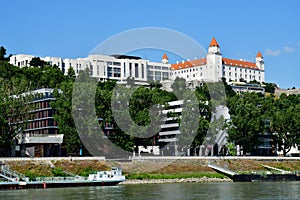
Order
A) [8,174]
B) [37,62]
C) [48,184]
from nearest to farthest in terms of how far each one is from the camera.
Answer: [48,184]
[8,174]
[37,62]

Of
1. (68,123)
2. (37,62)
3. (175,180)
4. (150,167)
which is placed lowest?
(175,180)

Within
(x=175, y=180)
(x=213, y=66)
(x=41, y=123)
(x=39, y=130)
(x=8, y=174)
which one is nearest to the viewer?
(x=8, y=174)

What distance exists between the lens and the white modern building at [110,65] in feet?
555

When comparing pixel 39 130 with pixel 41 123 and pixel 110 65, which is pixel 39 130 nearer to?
pixel 41 123

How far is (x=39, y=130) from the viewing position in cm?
10306

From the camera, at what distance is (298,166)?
102312 millimetres

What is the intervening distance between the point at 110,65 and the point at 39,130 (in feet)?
247

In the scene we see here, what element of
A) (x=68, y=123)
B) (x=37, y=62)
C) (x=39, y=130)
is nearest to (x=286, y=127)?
(x=68, y=123)

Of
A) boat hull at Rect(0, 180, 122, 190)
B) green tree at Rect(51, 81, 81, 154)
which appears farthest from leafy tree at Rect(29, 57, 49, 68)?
boat hull at Rect(0, 180, 122, 190)

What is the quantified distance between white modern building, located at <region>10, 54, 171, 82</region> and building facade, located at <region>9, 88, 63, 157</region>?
61625mm

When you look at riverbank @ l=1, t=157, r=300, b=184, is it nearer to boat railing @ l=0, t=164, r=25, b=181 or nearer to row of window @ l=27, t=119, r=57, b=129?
boat railing @ l=0, t=164, r=25, b=181

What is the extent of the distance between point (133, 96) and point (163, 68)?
10054 cm

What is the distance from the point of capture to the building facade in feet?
311

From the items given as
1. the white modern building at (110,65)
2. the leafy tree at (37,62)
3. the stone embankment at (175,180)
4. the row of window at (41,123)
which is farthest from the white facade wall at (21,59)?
the stone embankment at (175,180)
